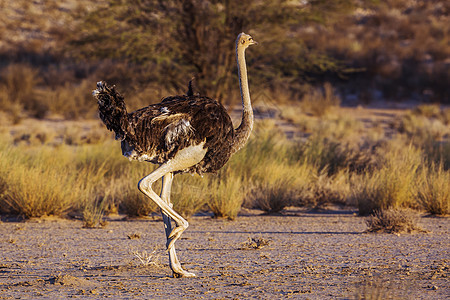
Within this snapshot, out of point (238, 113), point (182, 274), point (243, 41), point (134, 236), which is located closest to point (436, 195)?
point (134, 236)

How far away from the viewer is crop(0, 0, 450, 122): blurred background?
659 inches

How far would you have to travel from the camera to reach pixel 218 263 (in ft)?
24.6

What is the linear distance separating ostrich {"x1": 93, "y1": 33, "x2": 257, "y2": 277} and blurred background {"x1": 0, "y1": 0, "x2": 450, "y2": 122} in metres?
8.32

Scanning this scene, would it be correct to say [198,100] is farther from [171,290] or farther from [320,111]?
[320,111]

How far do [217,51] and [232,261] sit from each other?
1025cm

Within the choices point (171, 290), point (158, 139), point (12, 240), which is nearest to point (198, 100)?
point (158, 139)

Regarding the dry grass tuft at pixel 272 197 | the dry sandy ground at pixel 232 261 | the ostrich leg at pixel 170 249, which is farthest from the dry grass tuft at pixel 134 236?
the dry grass tuft at pixel 272 197

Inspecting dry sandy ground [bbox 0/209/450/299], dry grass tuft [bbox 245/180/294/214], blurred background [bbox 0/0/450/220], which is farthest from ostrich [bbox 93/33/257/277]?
dry grass tuft [bbox 245/180/294/214]

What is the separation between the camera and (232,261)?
24.9 ft

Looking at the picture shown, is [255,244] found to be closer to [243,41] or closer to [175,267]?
[175,267]

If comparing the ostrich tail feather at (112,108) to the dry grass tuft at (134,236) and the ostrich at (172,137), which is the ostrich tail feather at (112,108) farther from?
the dry grass tuft at (134,236)

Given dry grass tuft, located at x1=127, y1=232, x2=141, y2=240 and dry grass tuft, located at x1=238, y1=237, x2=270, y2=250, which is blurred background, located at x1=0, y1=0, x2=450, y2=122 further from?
dry grass tuft, located at x1=238, y1=237, x2=270, y2=250

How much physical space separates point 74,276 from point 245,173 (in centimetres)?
644

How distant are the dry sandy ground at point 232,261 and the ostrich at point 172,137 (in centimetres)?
60
